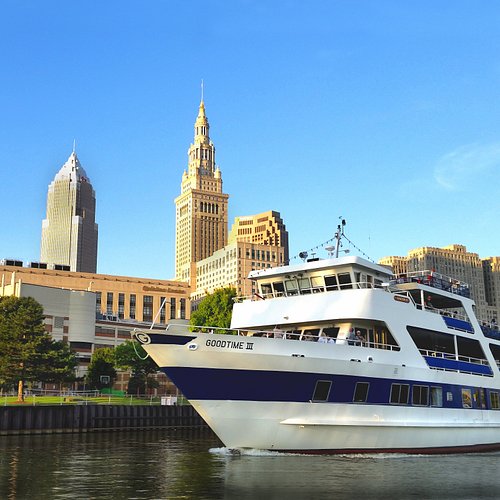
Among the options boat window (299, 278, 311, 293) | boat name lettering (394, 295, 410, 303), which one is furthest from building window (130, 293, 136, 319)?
boat name lettering (394, 295, 410, 303)

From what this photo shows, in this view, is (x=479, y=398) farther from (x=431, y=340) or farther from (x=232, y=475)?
→ (x=232, y=475)

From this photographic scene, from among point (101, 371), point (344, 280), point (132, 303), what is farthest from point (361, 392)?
point (132, 303)

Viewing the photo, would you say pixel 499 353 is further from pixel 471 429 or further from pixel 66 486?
pixel 66 486

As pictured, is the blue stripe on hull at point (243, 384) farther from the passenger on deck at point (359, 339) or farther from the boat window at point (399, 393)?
the boat window at point (399, 393)

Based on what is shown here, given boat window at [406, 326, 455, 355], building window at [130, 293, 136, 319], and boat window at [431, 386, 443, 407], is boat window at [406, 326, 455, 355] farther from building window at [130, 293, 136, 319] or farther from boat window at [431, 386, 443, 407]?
building window at [130, 293, 136, 319]

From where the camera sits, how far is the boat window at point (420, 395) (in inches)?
1232

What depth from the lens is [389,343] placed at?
3177 centimetres

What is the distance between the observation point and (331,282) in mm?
33375

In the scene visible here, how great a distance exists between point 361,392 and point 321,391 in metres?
2.13

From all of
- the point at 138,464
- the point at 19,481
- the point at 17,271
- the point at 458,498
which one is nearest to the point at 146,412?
the point at 138,464

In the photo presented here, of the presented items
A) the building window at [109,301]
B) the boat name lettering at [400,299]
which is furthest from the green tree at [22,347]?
the building window at [109,301]

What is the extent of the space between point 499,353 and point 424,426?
1233 centimetres

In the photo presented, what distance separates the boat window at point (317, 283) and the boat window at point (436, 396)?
7.26 metres

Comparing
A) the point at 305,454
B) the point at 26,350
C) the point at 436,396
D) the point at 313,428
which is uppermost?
the point at 26,350
